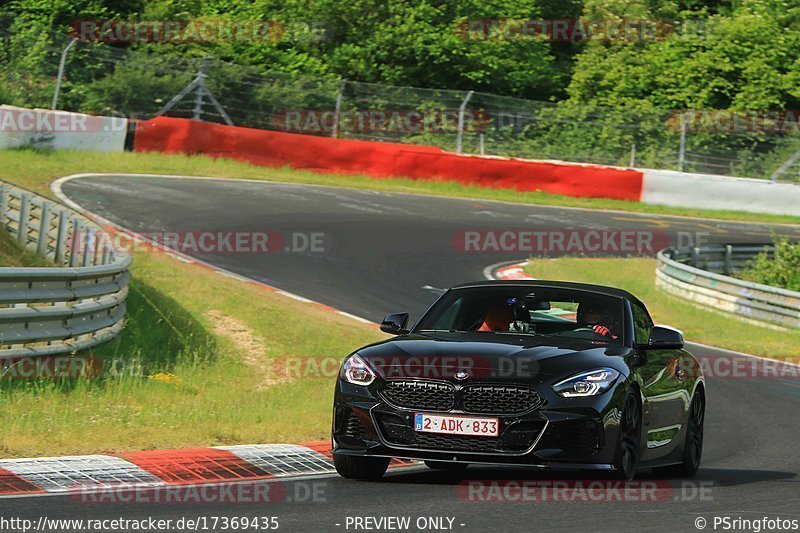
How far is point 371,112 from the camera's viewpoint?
34.1 m

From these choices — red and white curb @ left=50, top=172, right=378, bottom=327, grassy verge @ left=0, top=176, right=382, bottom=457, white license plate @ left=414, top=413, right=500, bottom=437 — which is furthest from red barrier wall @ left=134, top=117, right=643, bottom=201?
white license plate @ left=414, top=413, right=500, bottom=437

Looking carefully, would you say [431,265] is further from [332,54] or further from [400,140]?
[332,54]

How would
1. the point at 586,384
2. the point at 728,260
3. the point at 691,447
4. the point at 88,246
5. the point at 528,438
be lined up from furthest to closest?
1. the point at 728,260
2. the point at 88,246
3. the point at 691,447
4. the point at 586,384
5. the point at 528,438

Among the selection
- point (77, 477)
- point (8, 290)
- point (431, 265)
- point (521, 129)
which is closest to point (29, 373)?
point (8, 290)

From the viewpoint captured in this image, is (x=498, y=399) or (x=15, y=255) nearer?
(x=498, y=399)

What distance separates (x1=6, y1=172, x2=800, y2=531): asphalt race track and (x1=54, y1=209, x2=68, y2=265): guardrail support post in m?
4.07

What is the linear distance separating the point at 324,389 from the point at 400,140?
2023 cm

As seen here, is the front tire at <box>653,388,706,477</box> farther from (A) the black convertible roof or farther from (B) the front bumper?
(B) the front bumper

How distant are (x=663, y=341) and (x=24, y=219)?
11.9 metres

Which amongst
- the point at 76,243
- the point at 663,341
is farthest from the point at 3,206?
the point at 663,341

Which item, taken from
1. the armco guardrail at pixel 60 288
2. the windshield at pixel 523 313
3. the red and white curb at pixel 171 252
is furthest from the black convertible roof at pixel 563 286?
the red and white curb at pixel 171 252

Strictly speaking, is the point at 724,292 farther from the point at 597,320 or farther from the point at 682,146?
the point at 597,320

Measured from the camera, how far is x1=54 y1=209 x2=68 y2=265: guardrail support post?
17.5 m

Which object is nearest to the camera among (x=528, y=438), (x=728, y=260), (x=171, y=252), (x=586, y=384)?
(x=528, y=438)
